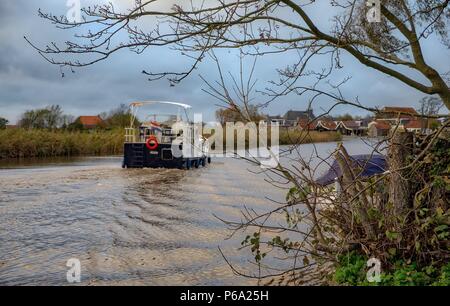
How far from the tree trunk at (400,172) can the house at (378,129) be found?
0.40 meters

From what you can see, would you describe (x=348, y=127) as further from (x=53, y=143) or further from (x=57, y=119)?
(x=57, y=119)

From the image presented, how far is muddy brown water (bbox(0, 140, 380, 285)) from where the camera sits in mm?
5277

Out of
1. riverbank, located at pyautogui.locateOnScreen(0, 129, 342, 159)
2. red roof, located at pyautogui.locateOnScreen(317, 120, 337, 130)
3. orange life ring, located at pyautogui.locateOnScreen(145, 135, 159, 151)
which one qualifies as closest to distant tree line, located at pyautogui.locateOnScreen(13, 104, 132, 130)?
riverbank, located at pyautogui.locateOnScreen(0, 129, 342, 159)

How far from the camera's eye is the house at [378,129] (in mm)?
5156

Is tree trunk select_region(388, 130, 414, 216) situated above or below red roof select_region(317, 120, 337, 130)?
below

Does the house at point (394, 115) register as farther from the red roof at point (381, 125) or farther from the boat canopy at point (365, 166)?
the boat canopy at point (365, 166)

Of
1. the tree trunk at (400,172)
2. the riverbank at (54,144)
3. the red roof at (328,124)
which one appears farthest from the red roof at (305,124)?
the riverbank at (54,144)

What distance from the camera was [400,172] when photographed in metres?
4.59

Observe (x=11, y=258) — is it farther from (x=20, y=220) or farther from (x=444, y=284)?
(x=444, y=284)

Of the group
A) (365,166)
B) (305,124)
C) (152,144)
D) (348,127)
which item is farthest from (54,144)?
(365,166)

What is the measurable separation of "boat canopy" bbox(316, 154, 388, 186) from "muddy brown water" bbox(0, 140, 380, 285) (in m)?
0.36

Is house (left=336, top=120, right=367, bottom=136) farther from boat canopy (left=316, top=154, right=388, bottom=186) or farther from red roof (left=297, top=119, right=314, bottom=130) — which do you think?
red roof (left=297, top=119, right=314, bottom=130)

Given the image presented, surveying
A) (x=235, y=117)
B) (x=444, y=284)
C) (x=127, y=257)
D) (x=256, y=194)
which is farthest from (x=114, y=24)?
(x=256, y=194)
